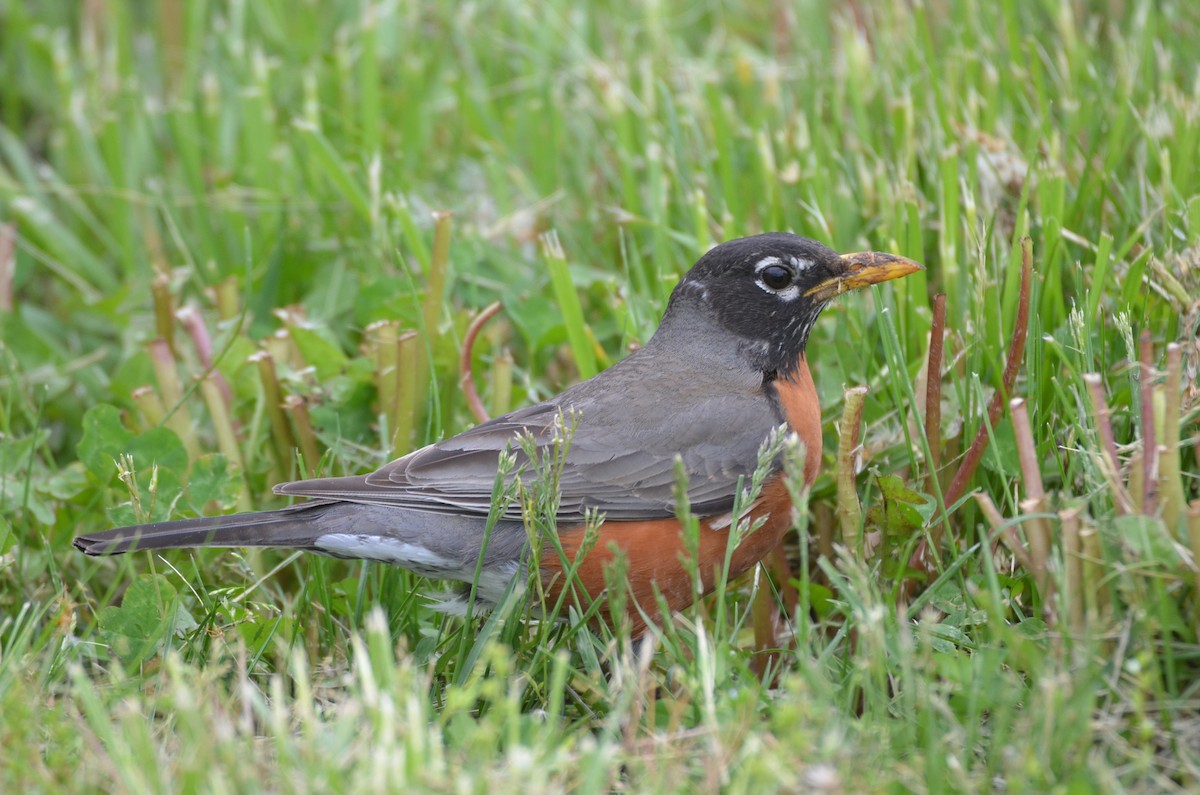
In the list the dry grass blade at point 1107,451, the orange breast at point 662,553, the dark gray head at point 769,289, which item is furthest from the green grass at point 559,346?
the dark gray head at point 769,289

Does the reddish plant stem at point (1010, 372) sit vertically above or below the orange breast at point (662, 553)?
above

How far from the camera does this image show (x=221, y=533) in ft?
10.3

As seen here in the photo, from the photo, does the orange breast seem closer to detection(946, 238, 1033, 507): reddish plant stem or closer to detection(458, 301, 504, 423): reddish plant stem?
detection(946, 238, 1033, 507): reddish plant stem

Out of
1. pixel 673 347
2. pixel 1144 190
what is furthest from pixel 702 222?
pixel 1144 190

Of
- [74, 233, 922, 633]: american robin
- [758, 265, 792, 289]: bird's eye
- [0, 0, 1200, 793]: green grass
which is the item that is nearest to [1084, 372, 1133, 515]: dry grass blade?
[0, 0, 1200, 793]: green grass

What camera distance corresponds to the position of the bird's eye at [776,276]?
3646mm

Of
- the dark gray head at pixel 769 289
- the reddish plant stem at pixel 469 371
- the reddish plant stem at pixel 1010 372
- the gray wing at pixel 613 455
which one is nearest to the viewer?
the reddish plant stem at pixel 1010 372

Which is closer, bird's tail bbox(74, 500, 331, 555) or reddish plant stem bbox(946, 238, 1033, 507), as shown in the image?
bird's tail bbox(74, 500, 331, 555)

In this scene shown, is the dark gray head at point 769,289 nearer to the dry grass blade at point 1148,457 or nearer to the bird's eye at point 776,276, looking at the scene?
the bird's eye at point 776,276

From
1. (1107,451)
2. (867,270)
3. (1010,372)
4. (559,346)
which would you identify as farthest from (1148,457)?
(559,346)

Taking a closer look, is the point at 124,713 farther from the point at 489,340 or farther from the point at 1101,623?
the point at 489,340

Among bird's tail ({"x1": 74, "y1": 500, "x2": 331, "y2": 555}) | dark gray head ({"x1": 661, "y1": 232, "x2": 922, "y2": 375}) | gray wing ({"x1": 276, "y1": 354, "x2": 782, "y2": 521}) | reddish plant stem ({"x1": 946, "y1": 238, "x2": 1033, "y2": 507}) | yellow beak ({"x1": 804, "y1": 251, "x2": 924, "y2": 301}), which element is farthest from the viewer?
dark gray head ({"x1": 661, "y1": 232, "x2": 922, "y2": 375})

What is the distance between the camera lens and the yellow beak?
3.49m

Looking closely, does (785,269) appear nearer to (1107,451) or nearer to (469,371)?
(469,371)
